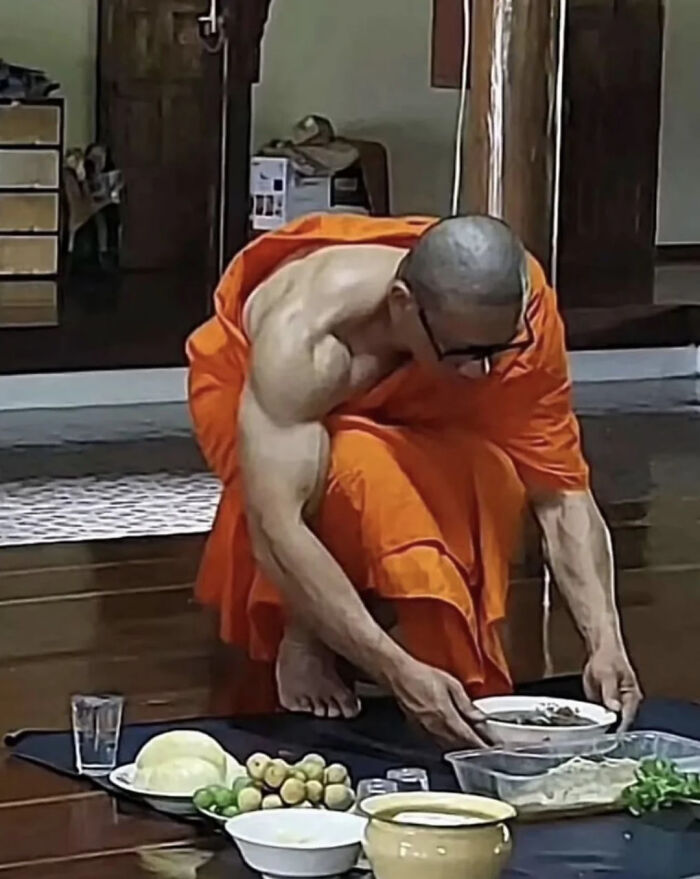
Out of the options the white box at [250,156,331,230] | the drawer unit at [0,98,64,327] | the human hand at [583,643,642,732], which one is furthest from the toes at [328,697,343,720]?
the white box at [250,156,331,230]

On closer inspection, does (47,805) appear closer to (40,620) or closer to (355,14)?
(40,620)

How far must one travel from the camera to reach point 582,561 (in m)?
3.31

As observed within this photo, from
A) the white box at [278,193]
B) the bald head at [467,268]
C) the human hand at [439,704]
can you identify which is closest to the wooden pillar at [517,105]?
the bald head at [467,268]

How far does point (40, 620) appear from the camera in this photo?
3.90 m

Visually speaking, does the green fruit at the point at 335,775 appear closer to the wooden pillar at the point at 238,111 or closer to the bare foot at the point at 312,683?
the bare foot at the point at 312,683

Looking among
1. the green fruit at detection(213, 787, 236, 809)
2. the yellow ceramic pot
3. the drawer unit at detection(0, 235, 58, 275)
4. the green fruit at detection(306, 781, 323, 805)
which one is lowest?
the drawer unit at detection(0, 235, 58, 275)

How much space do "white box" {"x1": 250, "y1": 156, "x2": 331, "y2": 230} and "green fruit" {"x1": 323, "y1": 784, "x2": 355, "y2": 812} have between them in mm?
6055

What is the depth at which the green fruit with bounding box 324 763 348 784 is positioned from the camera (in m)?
2.71

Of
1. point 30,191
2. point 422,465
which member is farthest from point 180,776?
point 30,191

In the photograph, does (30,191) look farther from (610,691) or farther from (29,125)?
(610,691)

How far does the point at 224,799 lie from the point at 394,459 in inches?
28.1

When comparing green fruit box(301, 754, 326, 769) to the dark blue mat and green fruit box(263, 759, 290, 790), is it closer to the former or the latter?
green fruit box(263, 759, 290, 790)

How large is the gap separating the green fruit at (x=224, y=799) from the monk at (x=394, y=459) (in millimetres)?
308

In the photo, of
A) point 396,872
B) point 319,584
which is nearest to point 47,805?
point 319,584
